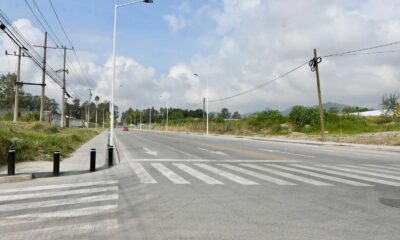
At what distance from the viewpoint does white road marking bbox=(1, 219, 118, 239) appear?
5.98 metres

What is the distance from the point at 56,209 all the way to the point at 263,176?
6.93m

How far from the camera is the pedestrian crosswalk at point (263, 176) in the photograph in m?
11.5

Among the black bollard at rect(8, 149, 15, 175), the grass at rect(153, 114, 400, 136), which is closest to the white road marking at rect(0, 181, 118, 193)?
the black bollard at rect(8, 149, 15, 175)

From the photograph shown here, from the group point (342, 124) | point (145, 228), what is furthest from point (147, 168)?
point (342, 124)

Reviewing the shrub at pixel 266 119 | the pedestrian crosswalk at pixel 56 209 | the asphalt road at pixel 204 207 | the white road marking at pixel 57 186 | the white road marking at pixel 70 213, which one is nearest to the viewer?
the asphalt road at pixel 204 207

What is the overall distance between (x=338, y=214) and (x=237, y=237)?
2467mm

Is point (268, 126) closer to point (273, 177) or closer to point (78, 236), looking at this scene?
point (273, 177)

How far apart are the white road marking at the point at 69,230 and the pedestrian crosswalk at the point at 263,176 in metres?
4.78

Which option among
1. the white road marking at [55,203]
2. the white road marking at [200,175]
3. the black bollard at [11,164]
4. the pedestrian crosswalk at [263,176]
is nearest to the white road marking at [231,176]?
the pedestrian crosswalk at [263,176]

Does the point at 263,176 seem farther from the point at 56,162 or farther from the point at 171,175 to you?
the point at 56,162

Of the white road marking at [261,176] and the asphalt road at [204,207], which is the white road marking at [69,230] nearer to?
the asphalt road at [204,207]

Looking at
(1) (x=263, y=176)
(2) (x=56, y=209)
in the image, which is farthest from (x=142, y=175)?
(2) (x=56, y=209)

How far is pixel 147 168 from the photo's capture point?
15.3 meters

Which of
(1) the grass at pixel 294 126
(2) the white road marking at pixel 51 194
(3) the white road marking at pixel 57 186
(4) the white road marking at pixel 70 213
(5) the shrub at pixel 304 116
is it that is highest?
(5) the shrub at pixel 304 116
